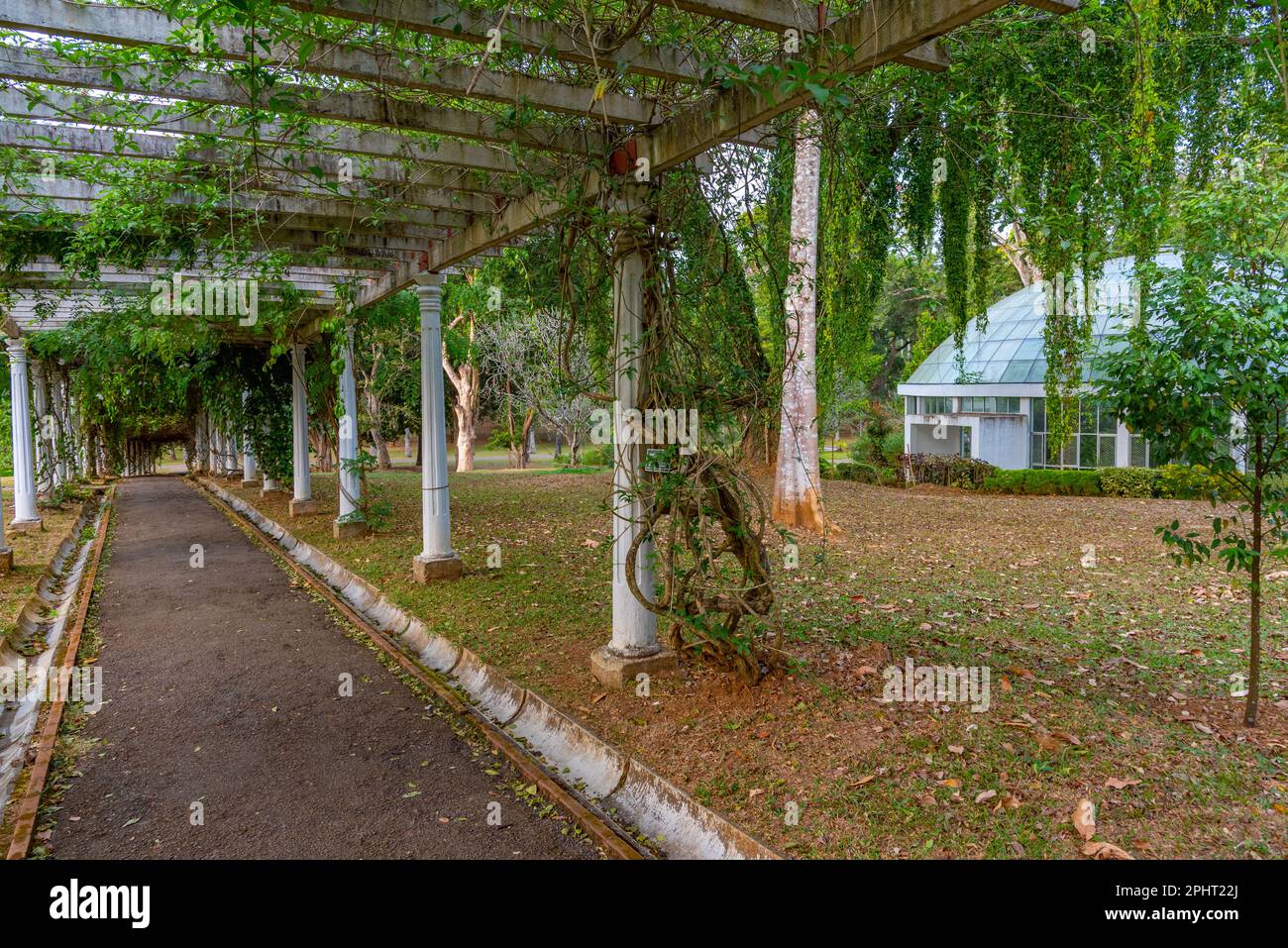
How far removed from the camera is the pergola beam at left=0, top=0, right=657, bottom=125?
3.72 m

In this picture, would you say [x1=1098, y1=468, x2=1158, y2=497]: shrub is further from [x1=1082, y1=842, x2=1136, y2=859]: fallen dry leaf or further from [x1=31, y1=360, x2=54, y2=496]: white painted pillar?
[x1=31, y1=360, x2=54, y2=496]: white painted pillar

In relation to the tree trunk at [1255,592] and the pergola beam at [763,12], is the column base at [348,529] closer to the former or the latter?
the pergola beam at [763,12]

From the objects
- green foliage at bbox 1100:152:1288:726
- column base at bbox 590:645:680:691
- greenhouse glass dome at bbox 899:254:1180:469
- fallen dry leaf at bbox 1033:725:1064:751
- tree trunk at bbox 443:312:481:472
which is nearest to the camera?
green foliage at bbox 1100:152:1288:726

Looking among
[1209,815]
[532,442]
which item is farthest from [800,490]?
[532,442]

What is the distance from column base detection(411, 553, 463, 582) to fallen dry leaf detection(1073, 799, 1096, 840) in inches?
246

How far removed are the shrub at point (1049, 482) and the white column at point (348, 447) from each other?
40.3 ft

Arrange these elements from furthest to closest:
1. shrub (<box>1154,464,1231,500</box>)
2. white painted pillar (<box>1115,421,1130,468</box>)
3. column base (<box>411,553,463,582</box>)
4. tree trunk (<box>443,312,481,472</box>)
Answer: tree trunk (<box>443,312,481,472</box>) < white painted pillar (<box>1115,421,1130,468</box>) < column base (<box>411,553,463,582</box>) < shrub (<box>1154,464,1231,500</box>)

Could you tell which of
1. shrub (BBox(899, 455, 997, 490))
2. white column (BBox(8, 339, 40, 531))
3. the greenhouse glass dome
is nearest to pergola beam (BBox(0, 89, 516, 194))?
white column (BBox(8, 339, 40, 531))

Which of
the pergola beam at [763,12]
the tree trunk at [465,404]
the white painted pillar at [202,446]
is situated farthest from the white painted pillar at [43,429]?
the pergola beam at [763,12]

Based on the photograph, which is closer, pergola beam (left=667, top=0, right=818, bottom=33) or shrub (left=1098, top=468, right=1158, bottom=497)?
pergola beam (left=667, top=0, right=818, bottom=33)

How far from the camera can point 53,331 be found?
12.6 meters

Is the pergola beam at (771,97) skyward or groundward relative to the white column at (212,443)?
skyward

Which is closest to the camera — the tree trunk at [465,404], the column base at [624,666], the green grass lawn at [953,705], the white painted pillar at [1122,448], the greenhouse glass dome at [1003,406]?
the green grass lawn at [953,705]

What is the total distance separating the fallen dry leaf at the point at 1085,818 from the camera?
3389 millimetres
